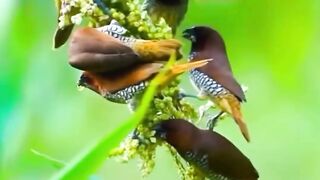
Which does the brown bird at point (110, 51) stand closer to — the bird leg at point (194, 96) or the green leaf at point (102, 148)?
the bird leg at point (194, 96)

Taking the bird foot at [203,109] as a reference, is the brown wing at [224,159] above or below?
below

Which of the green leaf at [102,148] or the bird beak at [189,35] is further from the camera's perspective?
the bird beak at [189,35]

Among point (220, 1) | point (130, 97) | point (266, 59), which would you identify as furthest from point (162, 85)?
point (266, 59)

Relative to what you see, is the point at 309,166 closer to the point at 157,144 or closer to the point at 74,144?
the point at 74,144

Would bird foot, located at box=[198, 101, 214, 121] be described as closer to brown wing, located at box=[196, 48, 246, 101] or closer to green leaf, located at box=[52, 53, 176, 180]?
brown wing, located at box=[196, 48, 246, 101]

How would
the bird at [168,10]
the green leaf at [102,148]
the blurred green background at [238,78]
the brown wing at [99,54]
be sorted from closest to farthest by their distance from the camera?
the green leaf at [102,148], the brown wing at [99,54], the bird at [168,10], the blurred green background at [238,78]

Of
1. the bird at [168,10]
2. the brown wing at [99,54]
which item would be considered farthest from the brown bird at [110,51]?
the bird at [168,10]
